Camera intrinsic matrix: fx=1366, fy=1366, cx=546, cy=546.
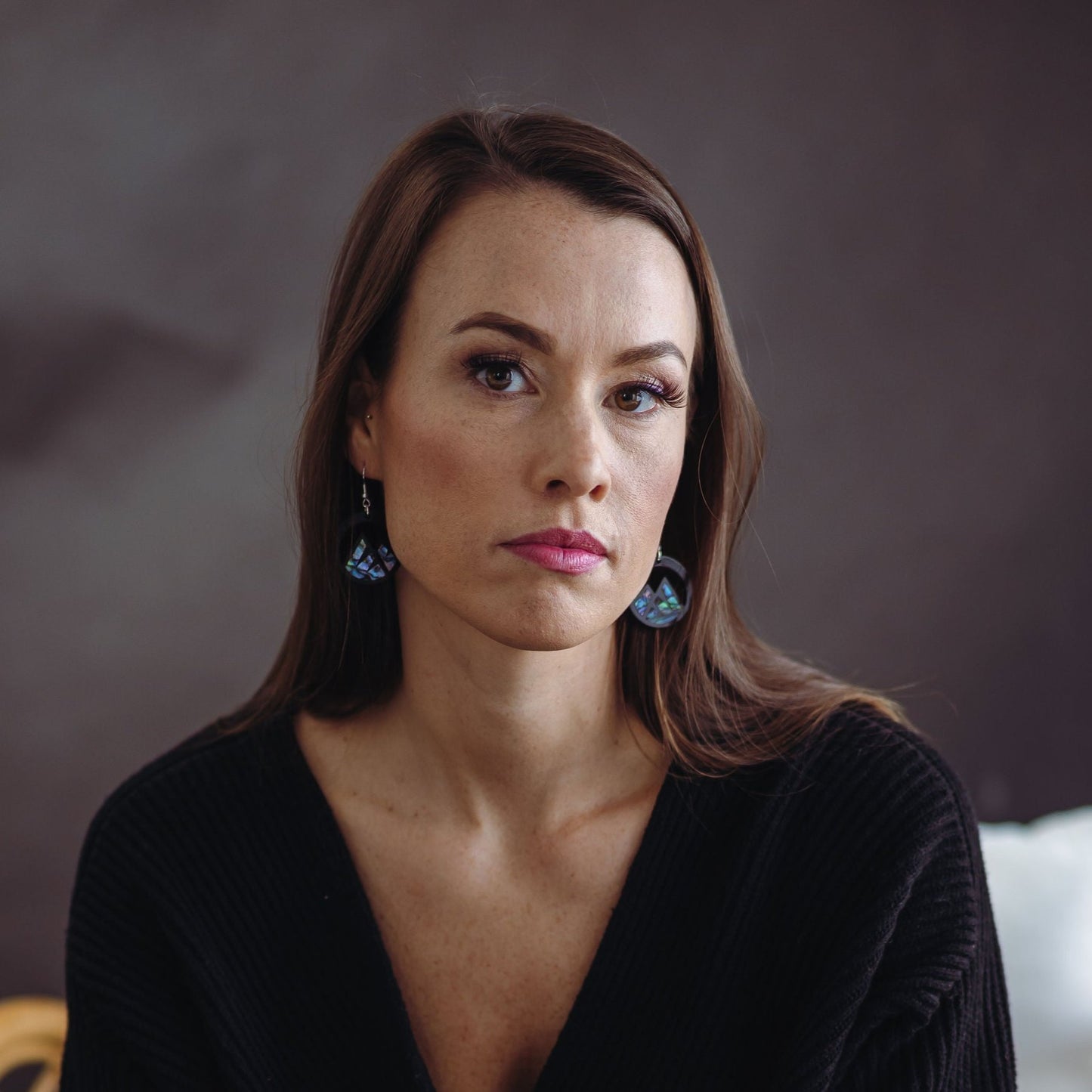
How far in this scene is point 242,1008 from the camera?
129cm

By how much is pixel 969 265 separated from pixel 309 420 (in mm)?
1279

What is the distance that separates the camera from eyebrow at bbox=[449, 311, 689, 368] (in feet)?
3.80

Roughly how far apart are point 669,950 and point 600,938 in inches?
2.7

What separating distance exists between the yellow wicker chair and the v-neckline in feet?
1.39

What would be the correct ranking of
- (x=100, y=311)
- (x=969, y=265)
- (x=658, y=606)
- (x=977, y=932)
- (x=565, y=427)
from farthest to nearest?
(x=969, y=265) → (x=100, y=311) → (x=658, y=606) → (x=977, y=932) → (x=565, y=427)

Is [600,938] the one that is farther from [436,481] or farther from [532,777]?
[436,481]

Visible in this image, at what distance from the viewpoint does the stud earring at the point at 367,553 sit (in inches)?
52.7

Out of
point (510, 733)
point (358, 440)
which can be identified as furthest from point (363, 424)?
point (510, 733)

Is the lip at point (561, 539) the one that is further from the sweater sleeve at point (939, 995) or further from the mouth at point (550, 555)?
the sweater sleeve at point (939, 995)

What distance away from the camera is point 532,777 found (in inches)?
53.4

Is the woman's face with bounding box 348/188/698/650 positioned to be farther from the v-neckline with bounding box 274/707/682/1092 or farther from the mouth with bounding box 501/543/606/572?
the v-neckline with bounding box 274/707/682/1092

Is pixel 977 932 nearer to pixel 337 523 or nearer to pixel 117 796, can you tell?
pixel 337 523

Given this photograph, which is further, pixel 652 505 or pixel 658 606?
pixel 658 606

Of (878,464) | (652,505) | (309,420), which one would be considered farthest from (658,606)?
(878,464)
